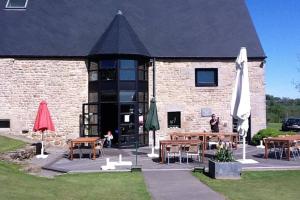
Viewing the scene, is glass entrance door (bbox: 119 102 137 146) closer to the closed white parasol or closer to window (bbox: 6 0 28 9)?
the closed white parasol

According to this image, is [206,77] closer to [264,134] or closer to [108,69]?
[264,134]

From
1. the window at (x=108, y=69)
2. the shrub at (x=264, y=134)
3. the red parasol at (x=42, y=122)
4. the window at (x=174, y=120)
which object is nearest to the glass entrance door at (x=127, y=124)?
the window at (x=108, y=69)

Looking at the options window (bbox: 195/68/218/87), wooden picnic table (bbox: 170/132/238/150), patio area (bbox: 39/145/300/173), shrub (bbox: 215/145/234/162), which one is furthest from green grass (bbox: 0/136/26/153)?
window (bbox: 195/68/218/87)

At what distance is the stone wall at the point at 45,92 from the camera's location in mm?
22844

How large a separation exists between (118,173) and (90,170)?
1.11 metres

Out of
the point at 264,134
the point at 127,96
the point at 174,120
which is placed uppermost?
the point at 127,96

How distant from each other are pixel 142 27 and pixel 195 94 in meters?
5.06

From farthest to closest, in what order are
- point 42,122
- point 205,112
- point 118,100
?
1. point 205,112
2. point 118,100
3. point 42,122

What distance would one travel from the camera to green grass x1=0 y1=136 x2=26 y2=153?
1708 cm

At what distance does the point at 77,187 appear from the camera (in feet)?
36.6

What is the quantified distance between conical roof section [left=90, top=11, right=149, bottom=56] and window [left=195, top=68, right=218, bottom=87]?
3.27 m

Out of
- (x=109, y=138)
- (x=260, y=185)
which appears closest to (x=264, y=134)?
(x=109, y=138)

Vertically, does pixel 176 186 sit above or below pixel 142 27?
below

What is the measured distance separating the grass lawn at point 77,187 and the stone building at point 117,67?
364 inches
